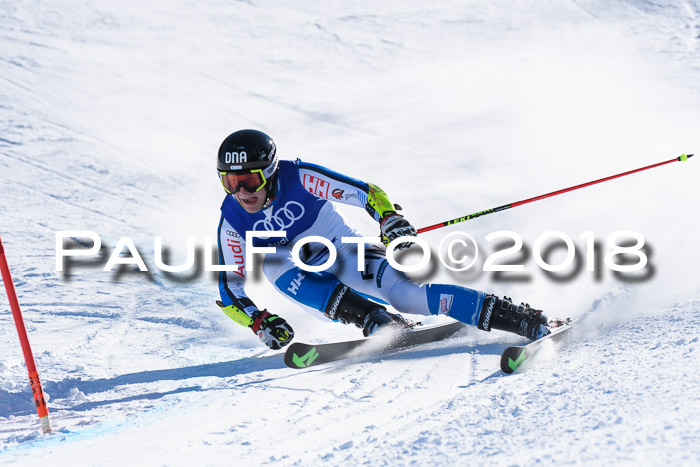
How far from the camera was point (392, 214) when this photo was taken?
4156 millimetres

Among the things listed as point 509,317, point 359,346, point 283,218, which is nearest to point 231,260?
point 283,218

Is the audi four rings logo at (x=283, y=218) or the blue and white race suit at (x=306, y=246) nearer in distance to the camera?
the blue and white race suit at (x=306, y=246)

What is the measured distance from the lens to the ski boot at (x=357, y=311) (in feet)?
13.4

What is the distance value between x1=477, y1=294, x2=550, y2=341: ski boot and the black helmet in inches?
54.3

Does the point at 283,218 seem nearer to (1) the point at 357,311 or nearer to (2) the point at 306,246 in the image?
(2) the point at 306,246

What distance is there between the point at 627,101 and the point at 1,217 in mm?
9733

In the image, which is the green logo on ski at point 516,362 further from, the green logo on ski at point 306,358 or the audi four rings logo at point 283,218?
the audi four rings logo at point 283,218

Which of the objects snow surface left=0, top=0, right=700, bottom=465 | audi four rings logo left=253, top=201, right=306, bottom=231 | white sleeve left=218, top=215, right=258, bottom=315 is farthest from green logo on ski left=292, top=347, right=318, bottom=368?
audi four rings logo left=253, top=201, right=306, bottom=231

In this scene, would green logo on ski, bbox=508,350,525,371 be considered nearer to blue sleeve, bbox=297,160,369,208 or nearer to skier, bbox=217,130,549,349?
skier, bbox=217,130,549,349

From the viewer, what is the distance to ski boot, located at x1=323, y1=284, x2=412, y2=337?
4098 millimetres

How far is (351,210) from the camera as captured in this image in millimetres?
8461

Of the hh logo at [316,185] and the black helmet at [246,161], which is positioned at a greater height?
the black helmet at [246,161]

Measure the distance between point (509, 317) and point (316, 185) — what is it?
1320 millimetres

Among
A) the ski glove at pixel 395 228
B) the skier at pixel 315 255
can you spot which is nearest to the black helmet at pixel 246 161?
the skier at pixel 315 255
